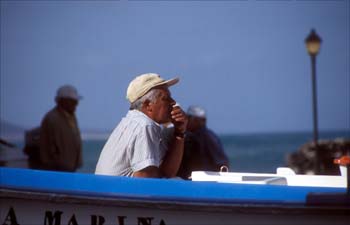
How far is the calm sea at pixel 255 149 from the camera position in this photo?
37.4 meters

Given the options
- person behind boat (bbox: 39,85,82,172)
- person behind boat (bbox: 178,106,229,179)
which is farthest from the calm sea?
person behind boat (bbox: 178,106,229,179)

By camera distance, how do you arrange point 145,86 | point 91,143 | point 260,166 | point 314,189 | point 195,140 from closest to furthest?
point 314,189
point 145,86
point 195,140
point 260,166
point 91,143

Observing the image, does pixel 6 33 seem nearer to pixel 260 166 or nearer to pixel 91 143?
pixel 260 166

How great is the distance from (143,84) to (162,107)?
0.18 meters

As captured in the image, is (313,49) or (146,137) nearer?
(146,137)

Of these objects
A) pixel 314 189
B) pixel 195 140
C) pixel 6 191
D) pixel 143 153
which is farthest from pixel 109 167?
pixel 195 140

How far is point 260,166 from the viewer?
38125 millimetres

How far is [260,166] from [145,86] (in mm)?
34323

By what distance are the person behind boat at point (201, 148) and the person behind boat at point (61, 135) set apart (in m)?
1.39

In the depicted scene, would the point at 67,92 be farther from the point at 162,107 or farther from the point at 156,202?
the point at 156,202

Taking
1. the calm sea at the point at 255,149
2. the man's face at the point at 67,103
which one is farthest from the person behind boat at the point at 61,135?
the calm sea at the point at 255,149

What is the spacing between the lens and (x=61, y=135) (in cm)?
739

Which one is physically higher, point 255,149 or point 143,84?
point 255,149

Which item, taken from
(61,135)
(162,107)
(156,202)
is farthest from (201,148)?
(156,202)
